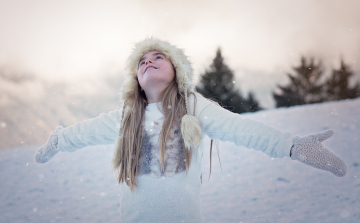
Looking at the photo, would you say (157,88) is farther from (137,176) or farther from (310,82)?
(310,82)

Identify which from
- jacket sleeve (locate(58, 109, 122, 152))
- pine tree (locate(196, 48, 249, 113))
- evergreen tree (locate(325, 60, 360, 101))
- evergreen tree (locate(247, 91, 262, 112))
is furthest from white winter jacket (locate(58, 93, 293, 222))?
evergreen tree (locate(325, 60, 360, 101))

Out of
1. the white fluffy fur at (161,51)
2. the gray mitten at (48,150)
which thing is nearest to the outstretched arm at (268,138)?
the white fluffy fur at (161,51)

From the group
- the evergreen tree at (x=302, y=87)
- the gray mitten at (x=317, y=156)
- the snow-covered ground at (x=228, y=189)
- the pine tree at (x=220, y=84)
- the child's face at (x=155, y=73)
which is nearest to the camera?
the gray mitten at (x=317, y=156)

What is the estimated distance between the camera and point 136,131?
1767 millimetres

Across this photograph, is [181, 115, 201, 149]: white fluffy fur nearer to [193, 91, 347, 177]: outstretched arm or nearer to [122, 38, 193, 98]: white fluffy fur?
[193, 91, 347, 177]: outstretched arm

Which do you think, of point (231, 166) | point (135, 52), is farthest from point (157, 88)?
point (231, 166)

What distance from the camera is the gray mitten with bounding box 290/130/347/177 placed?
4.33 ft

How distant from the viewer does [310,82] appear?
13.0m

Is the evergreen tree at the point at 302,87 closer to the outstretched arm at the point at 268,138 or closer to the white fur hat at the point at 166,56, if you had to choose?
the white fur hat at the point at 166,56

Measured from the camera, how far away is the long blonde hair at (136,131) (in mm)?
1640

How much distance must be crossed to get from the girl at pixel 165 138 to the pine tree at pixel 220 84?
29.5 ft

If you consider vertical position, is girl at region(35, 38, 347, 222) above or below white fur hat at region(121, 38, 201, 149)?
below

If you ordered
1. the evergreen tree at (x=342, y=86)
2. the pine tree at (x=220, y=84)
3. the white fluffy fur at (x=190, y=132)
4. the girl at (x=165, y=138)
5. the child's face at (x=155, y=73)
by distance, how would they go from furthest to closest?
→ the evergreen tree at (x=342, y=86)
the pine tree at (x=220, y=84)
the child's face at (x=155, y=73)
the white fluffy fur at (x=190, y=132)
the girl at (x=165, y=138)

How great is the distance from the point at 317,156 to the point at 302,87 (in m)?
13.6
